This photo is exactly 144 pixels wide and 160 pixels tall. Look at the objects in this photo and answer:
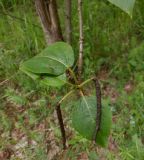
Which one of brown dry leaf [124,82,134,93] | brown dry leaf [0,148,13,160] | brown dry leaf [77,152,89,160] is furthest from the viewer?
brown dry leaf [124,82,134,93]

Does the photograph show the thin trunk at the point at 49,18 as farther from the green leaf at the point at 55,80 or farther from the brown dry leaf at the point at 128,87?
the green leaf at the point at 55,80

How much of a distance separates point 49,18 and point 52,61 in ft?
4.46

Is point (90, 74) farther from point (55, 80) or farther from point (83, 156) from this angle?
point (55, 80)

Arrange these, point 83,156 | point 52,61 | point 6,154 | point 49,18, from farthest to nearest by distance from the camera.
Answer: point 6,154, point 83,156, point 49,18, point 52,61

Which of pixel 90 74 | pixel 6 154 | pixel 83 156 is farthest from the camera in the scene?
pixel 90 74

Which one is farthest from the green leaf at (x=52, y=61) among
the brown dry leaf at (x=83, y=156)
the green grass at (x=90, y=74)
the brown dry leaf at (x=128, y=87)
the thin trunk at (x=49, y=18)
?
the brown dry leaf at (x=128, y=87)

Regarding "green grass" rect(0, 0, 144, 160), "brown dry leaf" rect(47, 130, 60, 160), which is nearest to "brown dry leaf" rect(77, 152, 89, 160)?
"green grass" rect(0, 0, 144, 160)

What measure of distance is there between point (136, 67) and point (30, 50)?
0.84 m

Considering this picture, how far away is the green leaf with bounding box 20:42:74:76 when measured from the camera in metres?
0.61

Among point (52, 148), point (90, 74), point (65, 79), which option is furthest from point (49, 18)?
point (65, 79)

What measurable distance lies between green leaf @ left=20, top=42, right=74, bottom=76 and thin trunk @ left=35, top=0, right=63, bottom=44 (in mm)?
1139

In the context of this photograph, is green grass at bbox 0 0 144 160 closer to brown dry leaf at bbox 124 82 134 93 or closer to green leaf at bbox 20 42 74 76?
brown dry leaf at bbox 124 82 134 93

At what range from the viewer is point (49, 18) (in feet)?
6.39

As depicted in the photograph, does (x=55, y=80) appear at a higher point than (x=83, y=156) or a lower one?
higher
